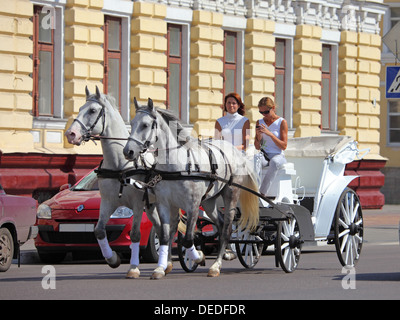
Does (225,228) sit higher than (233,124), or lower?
lower

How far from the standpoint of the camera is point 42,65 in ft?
87.8

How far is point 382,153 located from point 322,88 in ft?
23.0

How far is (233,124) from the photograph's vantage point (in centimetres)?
1592

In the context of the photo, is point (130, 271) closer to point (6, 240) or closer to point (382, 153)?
point (6, 240)

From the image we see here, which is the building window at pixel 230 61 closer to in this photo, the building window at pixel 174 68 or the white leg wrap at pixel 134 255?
the building window at pixel 174 68

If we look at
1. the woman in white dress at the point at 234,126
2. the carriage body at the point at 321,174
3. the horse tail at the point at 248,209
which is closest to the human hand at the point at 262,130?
the woman in white dress at the point at 234,126

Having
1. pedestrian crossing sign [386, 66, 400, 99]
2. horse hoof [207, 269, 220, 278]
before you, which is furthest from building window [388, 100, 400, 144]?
horse hoof [207, 269, 220, 278]

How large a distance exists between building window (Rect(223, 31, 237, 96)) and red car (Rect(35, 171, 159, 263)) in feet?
47.4

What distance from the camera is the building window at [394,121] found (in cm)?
4188

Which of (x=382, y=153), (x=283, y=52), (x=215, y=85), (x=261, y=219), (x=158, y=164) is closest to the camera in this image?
(x=158, y=164)

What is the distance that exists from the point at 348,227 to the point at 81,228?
3.76 meters

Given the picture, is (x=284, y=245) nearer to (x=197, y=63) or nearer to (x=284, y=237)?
(x=284, y=237)

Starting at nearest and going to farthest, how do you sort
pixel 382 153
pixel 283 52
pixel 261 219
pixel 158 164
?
pixel 158 164 < pixel 261 219 < pixel 283 52 < pixel 382 153

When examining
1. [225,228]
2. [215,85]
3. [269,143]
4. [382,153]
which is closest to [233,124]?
[269,143]
